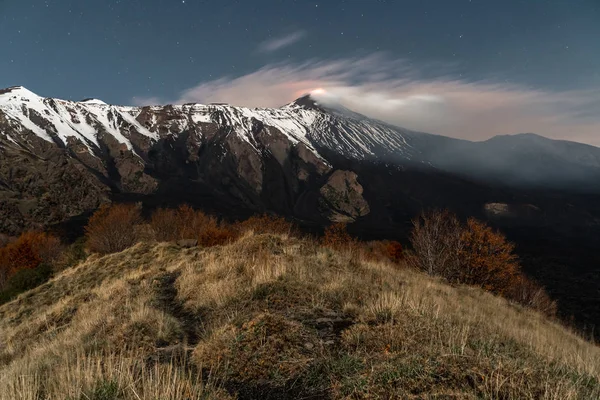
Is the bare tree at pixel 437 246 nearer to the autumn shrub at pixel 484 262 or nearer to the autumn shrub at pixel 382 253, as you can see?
the autumn shrub at pixel 484 262

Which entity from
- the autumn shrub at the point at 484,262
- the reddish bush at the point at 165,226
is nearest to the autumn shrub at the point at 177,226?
the reddish bush at the point at 165,226

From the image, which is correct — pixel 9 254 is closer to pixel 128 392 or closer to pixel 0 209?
pixel 128 392

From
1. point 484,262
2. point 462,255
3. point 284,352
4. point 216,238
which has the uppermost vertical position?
point 284,352

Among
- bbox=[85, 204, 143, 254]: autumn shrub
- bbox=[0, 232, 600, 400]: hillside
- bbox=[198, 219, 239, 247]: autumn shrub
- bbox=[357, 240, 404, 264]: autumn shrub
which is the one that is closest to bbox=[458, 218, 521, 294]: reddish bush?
bbox=[357, 240, 404, 264]: autumn shrub

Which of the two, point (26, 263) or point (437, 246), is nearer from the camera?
point (437, 246)

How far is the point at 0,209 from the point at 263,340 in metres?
248

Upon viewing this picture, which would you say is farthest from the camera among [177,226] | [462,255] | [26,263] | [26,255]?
[26,255]

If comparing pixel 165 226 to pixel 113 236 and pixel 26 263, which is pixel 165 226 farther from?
pixel 26 263

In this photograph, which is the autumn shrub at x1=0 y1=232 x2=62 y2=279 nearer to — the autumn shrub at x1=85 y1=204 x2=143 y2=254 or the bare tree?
the autumn shrub at x1=85 y1=204 x2=143 y2=254

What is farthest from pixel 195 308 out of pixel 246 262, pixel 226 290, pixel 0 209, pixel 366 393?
pixel 0 209

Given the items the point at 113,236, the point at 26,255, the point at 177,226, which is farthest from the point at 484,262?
the point at 26,255

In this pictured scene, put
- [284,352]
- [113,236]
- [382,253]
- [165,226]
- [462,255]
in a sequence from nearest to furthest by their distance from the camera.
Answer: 1. [284,352]
2. [462,255]
3. [113,236]
4. [382,253]
5. [165,226]

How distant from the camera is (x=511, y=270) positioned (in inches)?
1961

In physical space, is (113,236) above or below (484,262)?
above
